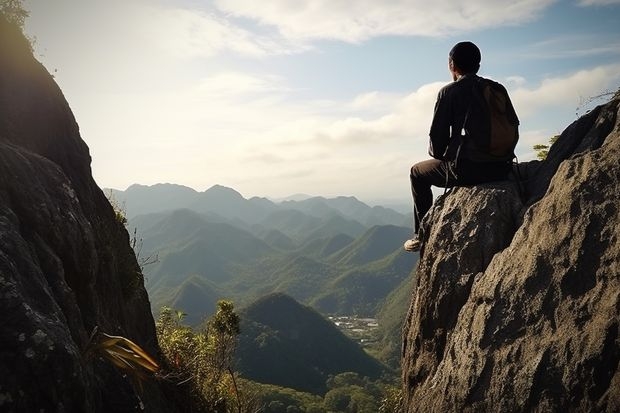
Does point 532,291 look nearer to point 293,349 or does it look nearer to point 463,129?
point 463,129

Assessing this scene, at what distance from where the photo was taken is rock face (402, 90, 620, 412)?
452cm

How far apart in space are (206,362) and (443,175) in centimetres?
911

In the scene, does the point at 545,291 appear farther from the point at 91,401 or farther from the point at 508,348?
the point at 91,401

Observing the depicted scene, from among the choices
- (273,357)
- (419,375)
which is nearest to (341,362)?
(273,357)

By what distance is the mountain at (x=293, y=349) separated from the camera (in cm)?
15062

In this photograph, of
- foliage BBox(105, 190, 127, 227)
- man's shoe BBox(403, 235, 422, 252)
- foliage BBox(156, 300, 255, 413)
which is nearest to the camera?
man's shoe BBox(403, 235, 422, 252)

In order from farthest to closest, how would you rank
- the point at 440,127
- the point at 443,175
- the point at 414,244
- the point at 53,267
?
the point at 414,244, the point at 443,175, the point at 440,127, the point at 53,267

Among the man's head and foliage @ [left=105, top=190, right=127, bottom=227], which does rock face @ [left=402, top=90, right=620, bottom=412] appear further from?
foliage @ [left=105, top=190, right=127, bottom=227]

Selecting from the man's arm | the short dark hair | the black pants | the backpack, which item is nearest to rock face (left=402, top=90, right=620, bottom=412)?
the black pants

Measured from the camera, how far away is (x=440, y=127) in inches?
283

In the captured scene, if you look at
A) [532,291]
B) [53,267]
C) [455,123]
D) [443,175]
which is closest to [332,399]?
[443,175]

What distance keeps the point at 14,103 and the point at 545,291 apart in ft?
33.6

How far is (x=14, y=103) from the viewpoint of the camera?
28.0 feet

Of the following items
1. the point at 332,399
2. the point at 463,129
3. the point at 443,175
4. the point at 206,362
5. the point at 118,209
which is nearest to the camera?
the point at 463,129
